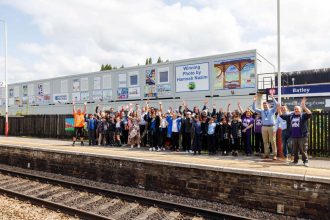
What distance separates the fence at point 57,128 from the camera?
11156 mm

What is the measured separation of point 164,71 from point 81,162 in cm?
1132

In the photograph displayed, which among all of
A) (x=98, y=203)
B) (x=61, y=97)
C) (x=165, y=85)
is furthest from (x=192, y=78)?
(x=98, y=203)

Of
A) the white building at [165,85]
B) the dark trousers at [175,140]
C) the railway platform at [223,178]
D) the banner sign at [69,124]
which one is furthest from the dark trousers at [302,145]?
the banner sign at [69,124]

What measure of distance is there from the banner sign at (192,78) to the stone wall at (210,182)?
32.4 feet

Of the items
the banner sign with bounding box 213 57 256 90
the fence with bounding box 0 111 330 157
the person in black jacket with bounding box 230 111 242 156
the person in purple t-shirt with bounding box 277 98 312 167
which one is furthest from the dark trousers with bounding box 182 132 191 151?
the banner sign with bounding box 213 57 256 90

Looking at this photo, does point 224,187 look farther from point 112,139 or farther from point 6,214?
point 112,139

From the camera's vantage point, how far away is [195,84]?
66.8 ft

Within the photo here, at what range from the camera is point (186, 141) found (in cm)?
1334

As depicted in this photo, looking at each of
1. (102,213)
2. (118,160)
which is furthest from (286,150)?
(102,213)

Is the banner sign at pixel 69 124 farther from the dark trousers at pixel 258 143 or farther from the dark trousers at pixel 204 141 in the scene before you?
the dark trousers at pixel 258 143

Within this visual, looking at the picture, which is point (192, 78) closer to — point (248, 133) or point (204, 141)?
point (204, 141)

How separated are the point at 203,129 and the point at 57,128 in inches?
467

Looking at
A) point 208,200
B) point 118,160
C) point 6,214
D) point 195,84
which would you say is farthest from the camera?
point 195,84

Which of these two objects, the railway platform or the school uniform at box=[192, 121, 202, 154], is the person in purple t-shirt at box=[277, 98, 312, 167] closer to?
the railway platform
